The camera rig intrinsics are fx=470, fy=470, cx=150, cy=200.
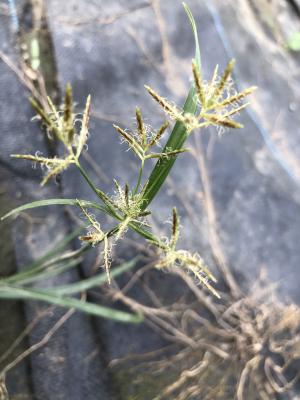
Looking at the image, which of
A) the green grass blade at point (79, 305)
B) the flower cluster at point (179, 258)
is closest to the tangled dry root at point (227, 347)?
the green grass blade at point (79, 305)

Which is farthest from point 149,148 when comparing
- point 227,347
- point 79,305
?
point 227,347

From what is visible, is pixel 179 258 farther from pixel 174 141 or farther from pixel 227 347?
pixel 227 347

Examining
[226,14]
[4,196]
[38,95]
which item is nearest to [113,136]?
[38,95]

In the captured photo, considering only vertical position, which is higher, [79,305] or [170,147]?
[170,147]

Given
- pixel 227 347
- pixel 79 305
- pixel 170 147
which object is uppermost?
pixel 170 147

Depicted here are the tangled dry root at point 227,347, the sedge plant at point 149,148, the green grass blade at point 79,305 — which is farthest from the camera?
the tangled dry root at point 227,347

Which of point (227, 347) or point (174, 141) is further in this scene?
point (227, 347)

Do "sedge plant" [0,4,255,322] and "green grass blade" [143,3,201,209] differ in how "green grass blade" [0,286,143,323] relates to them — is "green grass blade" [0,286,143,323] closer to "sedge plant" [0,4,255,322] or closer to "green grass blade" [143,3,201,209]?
"sedge plant" [0,4,255,322]

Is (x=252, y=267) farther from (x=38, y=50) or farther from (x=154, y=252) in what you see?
(x=38, y=50)

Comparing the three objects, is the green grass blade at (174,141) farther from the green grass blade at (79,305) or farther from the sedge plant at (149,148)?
the green grass blade at (79,305)

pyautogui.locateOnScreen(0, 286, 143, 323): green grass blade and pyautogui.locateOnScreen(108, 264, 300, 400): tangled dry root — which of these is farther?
pyautogui.locateOnScreen(108, 264, 300, 400): tangled dry root

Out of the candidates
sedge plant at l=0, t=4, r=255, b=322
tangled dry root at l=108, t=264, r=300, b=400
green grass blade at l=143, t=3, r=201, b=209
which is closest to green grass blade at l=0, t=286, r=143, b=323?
sedge plant at l=0, t=4, r=255, b=322
